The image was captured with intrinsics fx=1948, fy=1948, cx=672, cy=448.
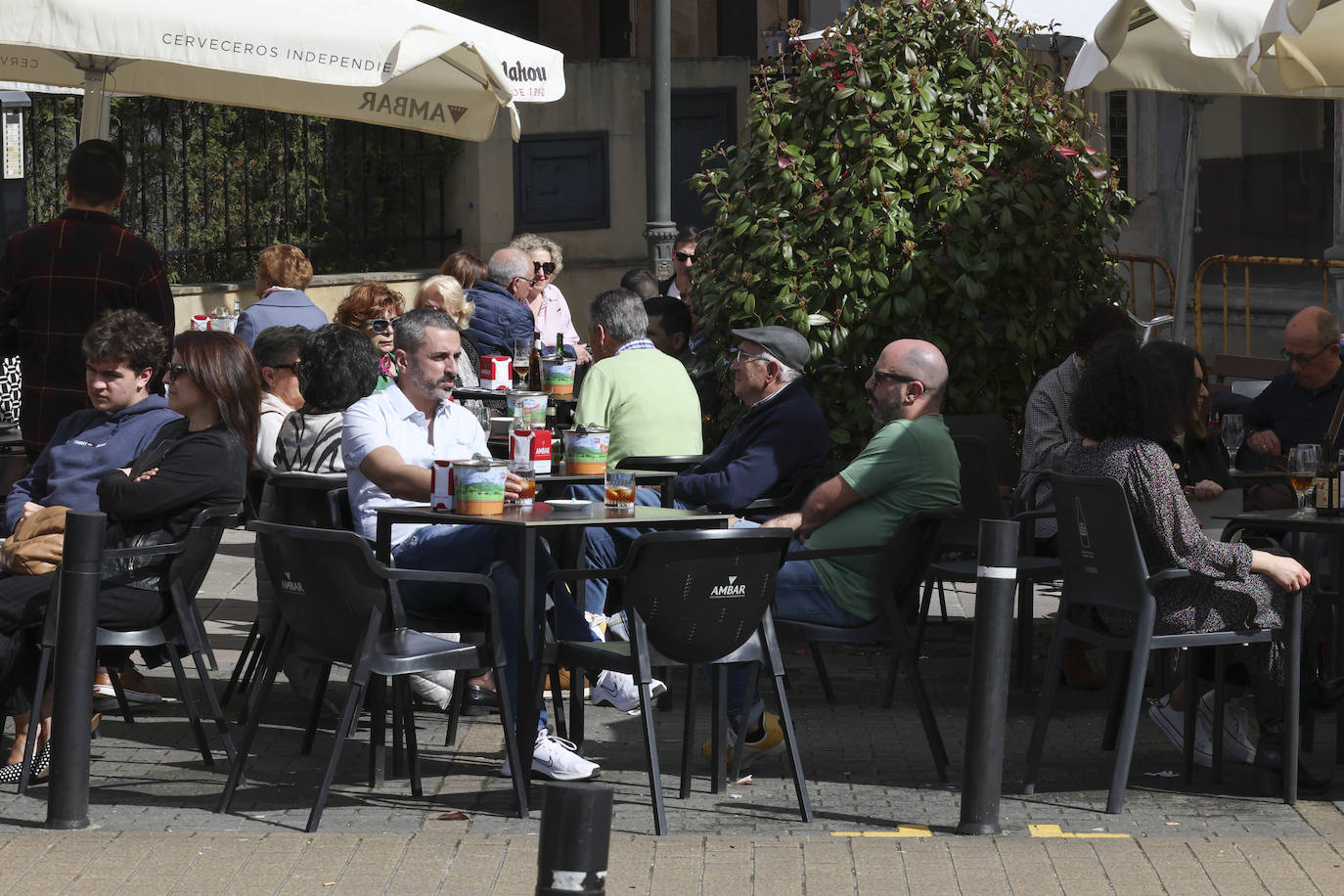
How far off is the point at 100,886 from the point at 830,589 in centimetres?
246

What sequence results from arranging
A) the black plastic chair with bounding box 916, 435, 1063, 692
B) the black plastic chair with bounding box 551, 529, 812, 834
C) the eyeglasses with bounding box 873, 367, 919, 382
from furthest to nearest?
the black plastic chair with bounding box 916, 435, 1063, 692 → the eyeglasses with bounding box 873, 367, 919, 382 → the black plastic chair with bounding box 551, 529, 812, 834

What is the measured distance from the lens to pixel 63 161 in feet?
44.4

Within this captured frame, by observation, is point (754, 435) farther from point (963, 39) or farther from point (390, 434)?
point (963, 39)

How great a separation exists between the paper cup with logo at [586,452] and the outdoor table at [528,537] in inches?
30.5

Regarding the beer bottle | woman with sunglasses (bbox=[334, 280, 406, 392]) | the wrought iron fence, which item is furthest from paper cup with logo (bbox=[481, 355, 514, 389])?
the wrought iron fence

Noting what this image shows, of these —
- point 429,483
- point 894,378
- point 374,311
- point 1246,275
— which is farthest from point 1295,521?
point 1246,275

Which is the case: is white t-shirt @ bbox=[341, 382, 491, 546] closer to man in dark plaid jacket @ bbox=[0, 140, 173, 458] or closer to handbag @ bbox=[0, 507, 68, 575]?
handbag @ bbox=[0, 507, 68, 575]

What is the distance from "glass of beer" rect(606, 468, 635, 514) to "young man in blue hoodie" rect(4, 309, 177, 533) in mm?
1643

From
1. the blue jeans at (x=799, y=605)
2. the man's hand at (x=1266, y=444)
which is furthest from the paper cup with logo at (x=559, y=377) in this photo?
the man's hand at (x=1266, y=444)

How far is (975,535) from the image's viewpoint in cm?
748

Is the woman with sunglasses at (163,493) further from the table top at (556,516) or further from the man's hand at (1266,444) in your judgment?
the man's hand at (1266,444)

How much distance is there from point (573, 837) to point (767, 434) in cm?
430

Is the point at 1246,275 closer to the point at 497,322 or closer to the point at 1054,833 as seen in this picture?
the point at 497,322

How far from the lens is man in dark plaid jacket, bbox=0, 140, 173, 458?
26.1 ft
